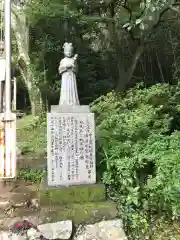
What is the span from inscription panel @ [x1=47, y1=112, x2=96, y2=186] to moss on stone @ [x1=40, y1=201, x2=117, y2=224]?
363 mm

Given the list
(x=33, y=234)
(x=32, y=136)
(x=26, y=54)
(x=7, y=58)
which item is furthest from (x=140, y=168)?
(x=26, y=54)

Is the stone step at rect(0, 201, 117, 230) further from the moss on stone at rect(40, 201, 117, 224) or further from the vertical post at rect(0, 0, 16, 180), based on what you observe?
the vertical post at rect(0, 0, 16, 180)

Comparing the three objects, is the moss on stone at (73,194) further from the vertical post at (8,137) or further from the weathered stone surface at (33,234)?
the vertical post at (8,137)

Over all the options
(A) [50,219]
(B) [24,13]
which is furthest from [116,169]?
(B) [24,13]

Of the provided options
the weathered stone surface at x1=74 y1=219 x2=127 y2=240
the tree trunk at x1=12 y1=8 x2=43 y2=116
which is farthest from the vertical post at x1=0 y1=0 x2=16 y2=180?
the tree trunk at x1=12 y1=8 x2=43 y2=116

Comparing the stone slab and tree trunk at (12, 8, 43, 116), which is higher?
tree trunk at (12, 8, 43, 116)

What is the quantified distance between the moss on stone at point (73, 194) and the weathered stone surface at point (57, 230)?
1.23ft

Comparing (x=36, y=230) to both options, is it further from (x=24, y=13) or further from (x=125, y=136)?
(x=24, y=13)

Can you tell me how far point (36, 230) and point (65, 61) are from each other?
2.41 metres

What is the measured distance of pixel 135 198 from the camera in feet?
13.2

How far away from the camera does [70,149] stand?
14.1 ft

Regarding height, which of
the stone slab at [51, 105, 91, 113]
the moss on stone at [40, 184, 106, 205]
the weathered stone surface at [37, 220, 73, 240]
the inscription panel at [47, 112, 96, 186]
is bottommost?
the weathered stone surface at [37, 220, 73, 240]

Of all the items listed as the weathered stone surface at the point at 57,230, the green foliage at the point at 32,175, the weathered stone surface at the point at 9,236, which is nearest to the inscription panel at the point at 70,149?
the weathered stone surface at the point at 57,230

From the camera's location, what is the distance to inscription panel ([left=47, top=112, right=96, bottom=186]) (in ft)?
14.0
